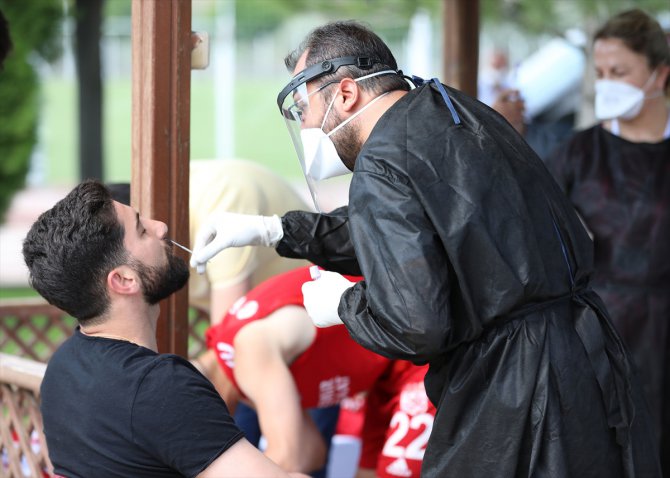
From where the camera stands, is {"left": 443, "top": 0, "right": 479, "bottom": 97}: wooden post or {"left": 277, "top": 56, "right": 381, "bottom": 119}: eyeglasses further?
{"left": 443, "top": 0, "right": 479, "bottom": 97}: wooden post

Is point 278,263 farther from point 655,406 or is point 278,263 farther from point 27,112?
point 27,112

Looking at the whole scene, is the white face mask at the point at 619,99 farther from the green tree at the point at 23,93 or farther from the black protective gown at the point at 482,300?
the green tree at the point at 23,93

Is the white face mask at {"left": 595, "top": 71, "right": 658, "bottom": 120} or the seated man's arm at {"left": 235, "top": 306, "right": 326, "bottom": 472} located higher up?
the white face mask at {"left": 595, "top": 71, "right": 658, "bottom": 120}

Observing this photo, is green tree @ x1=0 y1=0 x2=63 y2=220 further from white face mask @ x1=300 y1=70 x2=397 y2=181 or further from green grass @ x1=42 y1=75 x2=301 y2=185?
green grass @ x1=42 y1=75 x2=301 y2=185

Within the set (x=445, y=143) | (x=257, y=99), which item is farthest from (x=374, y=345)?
(x=257, y=99)

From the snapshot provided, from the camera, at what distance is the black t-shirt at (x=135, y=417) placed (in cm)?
192

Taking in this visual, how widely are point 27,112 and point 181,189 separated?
22.7 ft

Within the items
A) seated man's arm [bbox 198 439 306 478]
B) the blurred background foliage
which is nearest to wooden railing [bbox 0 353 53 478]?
seated man's arm [bbox 198 439 306 478]

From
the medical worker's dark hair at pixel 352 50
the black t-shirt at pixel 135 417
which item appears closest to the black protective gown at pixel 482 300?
the medical worker's dark hair at pixel 352 50

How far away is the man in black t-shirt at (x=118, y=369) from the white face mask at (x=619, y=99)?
1.82 meters

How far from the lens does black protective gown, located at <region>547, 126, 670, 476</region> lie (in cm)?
335

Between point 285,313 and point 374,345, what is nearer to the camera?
point 374,345

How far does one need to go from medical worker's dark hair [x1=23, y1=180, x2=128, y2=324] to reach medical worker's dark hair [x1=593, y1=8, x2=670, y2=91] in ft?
6.74

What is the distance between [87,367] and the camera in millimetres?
2043
